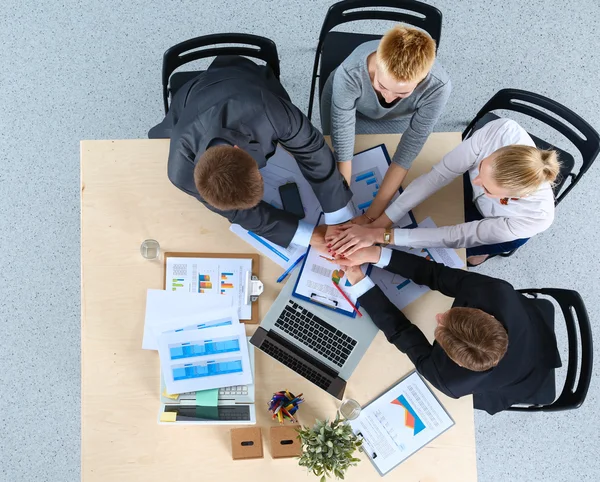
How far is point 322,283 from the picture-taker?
5.23 feet

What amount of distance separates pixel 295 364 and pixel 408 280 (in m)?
0.47

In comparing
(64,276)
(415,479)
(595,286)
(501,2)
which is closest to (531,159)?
(415,479)

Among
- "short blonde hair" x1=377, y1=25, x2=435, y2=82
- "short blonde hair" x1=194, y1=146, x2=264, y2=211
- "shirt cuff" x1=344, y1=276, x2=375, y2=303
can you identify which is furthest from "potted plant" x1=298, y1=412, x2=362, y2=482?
"short blonde hair" x1=377, y1=25, x2=435, y2=82

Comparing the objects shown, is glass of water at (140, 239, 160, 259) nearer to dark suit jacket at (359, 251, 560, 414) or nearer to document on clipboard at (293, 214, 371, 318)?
document on clipboard at (293, 214, 371, 318)

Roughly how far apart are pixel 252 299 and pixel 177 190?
449mm

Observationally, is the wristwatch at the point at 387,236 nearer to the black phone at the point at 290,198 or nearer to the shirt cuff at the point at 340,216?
the shirt cuff at the point at 340,216

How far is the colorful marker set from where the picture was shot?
58.3 inches

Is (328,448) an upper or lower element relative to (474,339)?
lower

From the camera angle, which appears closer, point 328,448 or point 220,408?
point 328,448

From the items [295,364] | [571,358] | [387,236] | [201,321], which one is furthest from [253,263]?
[571,358]

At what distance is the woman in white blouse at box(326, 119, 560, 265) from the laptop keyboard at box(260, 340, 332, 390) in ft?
1.24

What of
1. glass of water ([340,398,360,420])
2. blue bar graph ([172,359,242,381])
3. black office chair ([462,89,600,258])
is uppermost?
black office chair ([462,89,600,258])

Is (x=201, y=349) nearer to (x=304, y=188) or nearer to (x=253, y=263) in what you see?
(x=253, y=263)

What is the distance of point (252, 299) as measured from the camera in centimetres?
158
